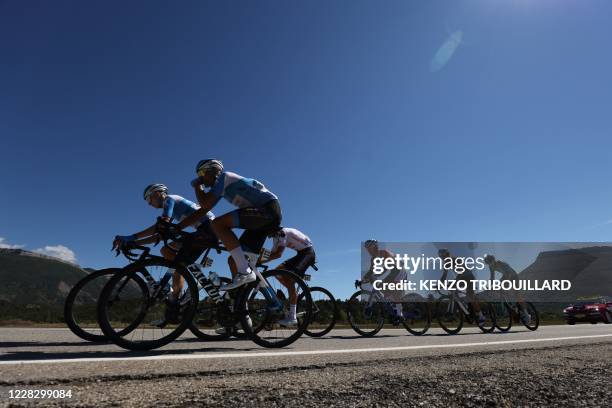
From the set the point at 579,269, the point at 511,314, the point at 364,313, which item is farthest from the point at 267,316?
the point at 579,269

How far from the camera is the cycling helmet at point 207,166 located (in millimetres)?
4797

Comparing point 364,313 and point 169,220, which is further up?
point 169,220

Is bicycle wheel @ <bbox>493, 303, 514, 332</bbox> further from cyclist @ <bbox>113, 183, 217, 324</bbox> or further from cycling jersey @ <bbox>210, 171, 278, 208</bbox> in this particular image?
cycling jersey @ <bbox>210, 171, 278, 208</bbox>

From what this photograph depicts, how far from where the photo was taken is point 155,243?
16.4 feet

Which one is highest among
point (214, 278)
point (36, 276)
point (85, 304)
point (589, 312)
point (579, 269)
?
point (579, 269)

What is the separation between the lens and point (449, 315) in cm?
982

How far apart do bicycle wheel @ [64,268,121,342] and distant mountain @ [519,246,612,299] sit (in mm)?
153338

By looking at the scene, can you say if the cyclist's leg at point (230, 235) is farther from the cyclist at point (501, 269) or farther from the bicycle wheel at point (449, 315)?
the cyclist at point (501, 269)

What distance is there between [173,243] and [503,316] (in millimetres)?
9252

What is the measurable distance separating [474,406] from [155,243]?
3921mm

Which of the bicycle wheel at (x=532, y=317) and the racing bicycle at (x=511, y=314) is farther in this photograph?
the bicycle wheel at (x=532, y=317)

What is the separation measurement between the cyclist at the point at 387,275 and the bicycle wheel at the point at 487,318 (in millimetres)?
2497

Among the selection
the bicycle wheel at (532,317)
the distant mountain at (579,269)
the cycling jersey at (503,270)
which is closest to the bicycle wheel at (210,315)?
the cycling jersey at (503,270)

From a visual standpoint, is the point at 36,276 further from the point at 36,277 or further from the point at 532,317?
the point at 532,317
